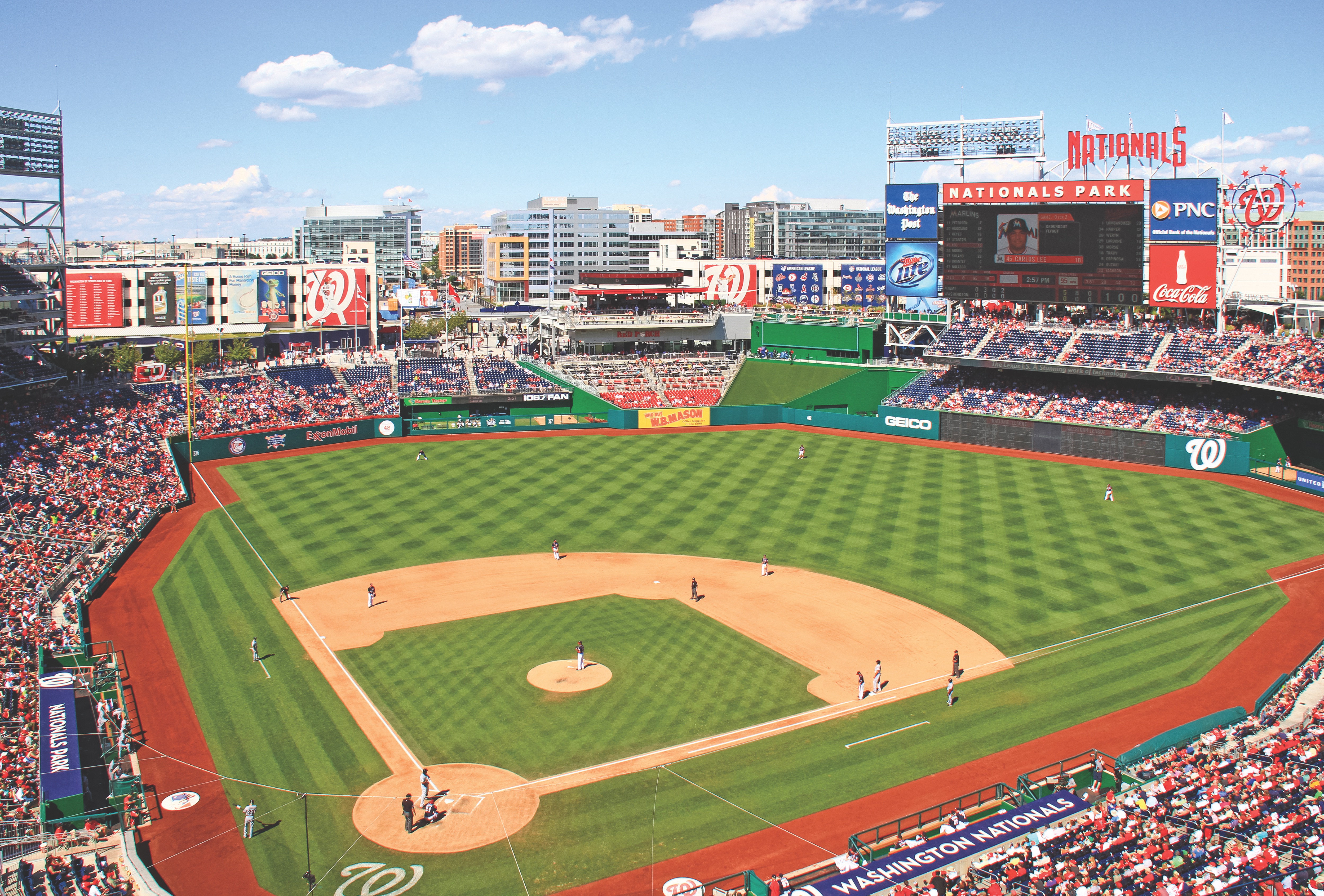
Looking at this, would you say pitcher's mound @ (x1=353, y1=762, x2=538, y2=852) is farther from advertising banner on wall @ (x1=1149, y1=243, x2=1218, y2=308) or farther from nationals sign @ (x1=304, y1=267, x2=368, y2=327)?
nationals sign @ (x1=304, y1=267, x2=368, y2=327)

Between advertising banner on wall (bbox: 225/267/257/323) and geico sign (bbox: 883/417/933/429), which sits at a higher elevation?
advertising banner on wall (bbox: 225/267/257/323)

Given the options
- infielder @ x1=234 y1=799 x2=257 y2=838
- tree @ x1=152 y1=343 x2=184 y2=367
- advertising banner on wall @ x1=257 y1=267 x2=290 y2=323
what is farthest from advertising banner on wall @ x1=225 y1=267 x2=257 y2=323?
infielder @ x1=234 y1=799 x2=257 y2=838

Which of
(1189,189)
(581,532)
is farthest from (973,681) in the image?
(1189,189)

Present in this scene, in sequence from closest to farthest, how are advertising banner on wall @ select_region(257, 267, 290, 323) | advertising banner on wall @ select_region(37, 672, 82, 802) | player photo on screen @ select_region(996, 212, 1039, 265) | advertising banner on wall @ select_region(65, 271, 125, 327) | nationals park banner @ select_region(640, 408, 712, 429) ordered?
advertising banner on wall @ select_region(37, 672, 82, 802) → player photo on screen @ select_region(996, 212, 1039, 265) → nationals park banner @ select_region(640, 408, 712, 429) → advertising banner on wall @ select_region(65, 271, 125, 327) → advertising banner on wall @ select_region(257, 267, 290, 323)

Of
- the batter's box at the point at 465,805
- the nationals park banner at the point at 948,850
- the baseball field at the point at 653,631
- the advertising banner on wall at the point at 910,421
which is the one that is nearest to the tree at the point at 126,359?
the baseball field at the point at 653,631

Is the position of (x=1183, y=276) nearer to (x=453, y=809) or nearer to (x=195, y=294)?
(x=453, y=809)

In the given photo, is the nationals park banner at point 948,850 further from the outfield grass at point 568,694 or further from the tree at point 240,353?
the tree at point 240,353

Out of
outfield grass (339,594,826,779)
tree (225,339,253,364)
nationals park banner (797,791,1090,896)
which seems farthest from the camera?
tree (225,339,253,364)

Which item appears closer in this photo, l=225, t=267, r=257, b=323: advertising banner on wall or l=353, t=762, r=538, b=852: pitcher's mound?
l=353, t=762, r=538, b=852: pitcher's mound
